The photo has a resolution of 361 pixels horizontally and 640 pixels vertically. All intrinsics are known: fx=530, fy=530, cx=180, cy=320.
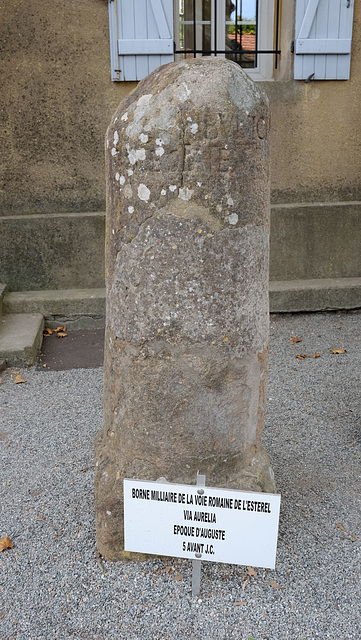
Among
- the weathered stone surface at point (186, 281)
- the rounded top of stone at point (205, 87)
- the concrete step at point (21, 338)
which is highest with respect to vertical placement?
the rounded top of stone at point (205, 87)

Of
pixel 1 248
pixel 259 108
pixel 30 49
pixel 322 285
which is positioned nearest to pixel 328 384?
pixel 322 285

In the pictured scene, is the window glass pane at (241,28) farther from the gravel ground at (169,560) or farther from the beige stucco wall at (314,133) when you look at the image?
the gravel ground at (169,560)

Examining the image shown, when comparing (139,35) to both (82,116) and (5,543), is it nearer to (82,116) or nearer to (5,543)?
(82,116)

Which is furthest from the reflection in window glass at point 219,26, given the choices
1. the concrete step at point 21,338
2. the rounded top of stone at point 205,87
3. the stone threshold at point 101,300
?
the rounded top of stone at point 205,87

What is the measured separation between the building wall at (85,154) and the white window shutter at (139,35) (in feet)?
0.42

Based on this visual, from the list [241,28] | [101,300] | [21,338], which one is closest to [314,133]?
[241,28]

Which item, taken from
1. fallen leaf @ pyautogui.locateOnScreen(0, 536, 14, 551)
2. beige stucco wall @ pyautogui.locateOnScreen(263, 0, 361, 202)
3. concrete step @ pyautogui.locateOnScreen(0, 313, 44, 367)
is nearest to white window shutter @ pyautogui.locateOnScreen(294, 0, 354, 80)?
beige stucco wall @ pyautogui.locateOnScreen(263, 0, 361, 202)

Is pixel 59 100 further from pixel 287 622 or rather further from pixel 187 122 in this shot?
pixel 287 622

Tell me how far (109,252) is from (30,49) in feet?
12.6

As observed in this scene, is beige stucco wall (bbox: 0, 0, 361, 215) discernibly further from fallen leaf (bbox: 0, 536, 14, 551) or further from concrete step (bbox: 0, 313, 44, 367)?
fallen leaf (bbox: 0, 536, 14, 551)

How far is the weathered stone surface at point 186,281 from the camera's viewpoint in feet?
5.98

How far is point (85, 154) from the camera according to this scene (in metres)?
5.25

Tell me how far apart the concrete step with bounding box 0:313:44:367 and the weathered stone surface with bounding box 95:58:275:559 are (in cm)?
229

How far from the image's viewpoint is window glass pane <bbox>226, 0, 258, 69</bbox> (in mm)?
5602
